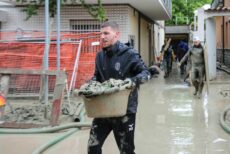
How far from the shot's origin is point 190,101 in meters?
13.4

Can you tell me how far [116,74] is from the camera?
195 inches

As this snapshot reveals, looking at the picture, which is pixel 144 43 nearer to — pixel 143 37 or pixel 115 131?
pixel 143 37

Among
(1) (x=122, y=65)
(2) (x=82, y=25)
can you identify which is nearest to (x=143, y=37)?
(2) (x=82, y=25)

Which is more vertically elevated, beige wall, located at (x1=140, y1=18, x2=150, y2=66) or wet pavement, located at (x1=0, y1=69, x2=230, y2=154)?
beige wall, located at (x1=140, y1=18, x2=150, y2=66)

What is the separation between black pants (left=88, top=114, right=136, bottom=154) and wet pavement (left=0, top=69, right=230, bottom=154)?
88.2 inches

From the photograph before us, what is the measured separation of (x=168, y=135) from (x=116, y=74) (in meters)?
3.77

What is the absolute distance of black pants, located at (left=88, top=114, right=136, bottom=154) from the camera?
4910mm

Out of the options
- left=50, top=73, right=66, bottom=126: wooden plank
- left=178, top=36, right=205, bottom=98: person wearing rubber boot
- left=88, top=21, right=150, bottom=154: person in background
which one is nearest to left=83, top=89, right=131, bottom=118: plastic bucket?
left=88, top=21, right=150, bottom=154: person in background

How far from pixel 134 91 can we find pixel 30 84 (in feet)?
26.0

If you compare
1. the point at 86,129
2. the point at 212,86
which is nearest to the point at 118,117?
the point at 86,129

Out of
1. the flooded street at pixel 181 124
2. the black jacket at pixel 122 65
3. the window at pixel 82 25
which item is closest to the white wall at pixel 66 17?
the window at pixel 82 25

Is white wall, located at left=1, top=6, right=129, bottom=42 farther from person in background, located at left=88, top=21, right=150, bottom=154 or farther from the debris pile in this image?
the debris pile

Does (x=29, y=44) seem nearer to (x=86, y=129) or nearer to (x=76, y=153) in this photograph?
(x=86, y=129)

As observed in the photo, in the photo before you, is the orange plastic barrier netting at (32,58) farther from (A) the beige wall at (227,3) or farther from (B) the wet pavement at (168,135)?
(A) the beige wall at (227,3)
